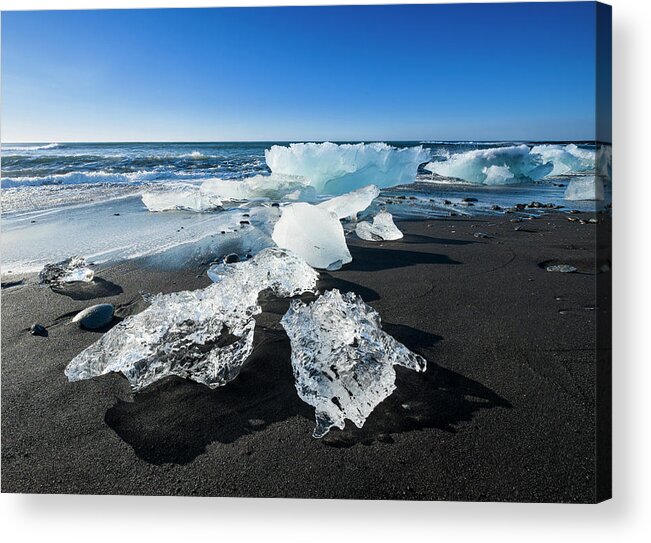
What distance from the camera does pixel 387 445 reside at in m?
1.64

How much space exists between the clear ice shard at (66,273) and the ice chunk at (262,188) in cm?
244

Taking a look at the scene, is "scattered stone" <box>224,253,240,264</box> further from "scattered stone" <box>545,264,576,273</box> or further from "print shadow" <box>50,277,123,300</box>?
"scattered stone" <box>545,264,576,273</box>

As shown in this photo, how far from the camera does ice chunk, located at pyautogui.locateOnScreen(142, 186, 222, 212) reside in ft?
16.3

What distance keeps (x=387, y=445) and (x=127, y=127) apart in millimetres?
2560

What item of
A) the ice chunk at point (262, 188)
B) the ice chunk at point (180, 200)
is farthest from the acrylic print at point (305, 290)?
the ice chunk at point (262, 188)

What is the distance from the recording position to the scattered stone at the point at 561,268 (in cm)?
287

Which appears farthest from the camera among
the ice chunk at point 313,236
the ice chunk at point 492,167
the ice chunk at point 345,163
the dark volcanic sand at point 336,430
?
the ice chunk at point 492,167

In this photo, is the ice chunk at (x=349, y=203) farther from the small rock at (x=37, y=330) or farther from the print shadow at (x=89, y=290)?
the small rock at (x=37, y=330)

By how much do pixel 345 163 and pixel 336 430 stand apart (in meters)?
4.23

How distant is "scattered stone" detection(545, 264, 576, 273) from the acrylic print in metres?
0.05

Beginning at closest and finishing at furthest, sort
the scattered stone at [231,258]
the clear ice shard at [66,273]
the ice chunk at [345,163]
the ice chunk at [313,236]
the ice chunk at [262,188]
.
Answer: the clear ice shard at [66,273]
the ice chunk at [313,236]
the scattered stone at [231,258]
the ice chunk at [345,163]
the ice chunk at [262,188]

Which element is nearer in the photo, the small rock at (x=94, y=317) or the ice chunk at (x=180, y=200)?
the small rock at (x=94, y=317)

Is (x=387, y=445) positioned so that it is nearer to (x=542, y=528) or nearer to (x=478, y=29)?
(x=542, y=528)

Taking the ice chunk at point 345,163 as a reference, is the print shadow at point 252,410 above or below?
below
